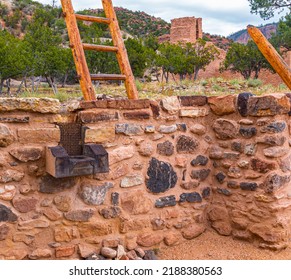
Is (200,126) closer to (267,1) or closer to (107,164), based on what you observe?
(107,164)

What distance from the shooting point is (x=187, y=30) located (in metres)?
26.0

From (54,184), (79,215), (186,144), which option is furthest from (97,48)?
(79,215)

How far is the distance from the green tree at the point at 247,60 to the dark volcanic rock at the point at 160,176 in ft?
55.9

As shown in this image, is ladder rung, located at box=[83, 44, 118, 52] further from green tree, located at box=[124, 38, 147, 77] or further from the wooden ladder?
green tree, located at box=[124, 38, 147, 77]

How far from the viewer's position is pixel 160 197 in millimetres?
2902

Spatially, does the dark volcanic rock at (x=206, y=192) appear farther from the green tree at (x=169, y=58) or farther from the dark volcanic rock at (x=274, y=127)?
the green tree at (x=169, y=58)

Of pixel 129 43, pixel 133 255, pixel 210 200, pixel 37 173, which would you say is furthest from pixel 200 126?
pixel 129 43

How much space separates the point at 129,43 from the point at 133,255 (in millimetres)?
15484

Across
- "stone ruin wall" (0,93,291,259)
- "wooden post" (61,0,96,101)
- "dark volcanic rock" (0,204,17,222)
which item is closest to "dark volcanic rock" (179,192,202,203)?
"stone ruin wall" (0,93,291,259)

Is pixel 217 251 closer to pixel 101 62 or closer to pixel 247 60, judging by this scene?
pixel 101 62

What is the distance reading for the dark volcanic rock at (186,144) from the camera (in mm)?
3012

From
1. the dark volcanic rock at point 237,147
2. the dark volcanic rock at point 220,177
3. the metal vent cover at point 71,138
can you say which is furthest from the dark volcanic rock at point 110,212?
the dark volcanic rock at point 237,147

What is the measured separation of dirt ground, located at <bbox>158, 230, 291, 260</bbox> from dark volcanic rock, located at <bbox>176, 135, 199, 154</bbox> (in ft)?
2.30

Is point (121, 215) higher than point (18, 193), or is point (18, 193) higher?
point (18, 193)
